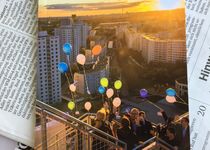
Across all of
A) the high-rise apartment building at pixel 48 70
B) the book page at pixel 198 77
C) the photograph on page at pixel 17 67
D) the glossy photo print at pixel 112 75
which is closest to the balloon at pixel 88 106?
the glossy photo print at pixel 112 75

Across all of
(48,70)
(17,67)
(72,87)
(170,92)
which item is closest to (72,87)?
(72,87)

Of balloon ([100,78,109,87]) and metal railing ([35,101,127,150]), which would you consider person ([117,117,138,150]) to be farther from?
balloon ([100,78,109,87])

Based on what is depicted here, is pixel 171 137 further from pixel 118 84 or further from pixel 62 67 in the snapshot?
pixel 62 67

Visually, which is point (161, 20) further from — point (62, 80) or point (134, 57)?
point (62, 80)

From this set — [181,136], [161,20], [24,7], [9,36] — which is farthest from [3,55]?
[181,136]

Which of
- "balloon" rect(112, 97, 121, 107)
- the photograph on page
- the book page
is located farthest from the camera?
the photograph on page

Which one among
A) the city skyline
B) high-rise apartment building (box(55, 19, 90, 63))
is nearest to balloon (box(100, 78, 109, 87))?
high-rise apartment building (box(55, 19, 90, 63))

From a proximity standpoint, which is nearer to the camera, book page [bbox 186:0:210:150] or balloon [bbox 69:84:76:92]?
book page [bbox 186:0:210:150]
